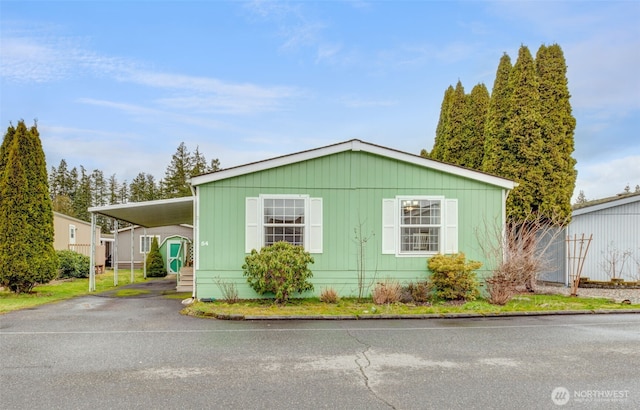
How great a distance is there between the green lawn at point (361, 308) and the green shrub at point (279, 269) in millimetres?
427

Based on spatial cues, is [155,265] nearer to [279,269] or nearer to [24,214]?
[24,214]

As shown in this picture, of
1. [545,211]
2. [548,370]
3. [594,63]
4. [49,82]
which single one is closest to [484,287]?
[545,211]

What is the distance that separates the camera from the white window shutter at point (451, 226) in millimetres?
10930

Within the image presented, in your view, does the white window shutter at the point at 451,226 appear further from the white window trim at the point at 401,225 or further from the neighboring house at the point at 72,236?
the neighboring house at the point at 72,236

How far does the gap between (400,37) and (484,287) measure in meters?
11.2

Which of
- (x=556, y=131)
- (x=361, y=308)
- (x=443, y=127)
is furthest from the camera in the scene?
(x=443, y=127)

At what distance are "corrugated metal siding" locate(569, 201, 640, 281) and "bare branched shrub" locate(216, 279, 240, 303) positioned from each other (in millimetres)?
12864

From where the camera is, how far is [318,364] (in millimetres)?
5168

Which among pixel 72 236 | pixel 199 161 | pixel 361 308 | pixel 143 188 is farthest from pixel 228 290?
pixel 143 188

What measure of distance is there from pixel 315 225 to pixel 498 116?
30.3ft

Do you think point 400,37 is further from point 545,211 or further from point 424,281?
point 424,281

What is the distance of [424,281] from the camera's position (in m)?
10.8

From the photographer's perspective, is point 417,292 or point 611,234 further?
point 611,234

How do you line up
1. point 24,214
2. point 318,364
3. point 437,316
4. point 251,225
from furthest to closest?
1. point 24,214
2. point 251,225
3. point 437,316
4. point 318,364
